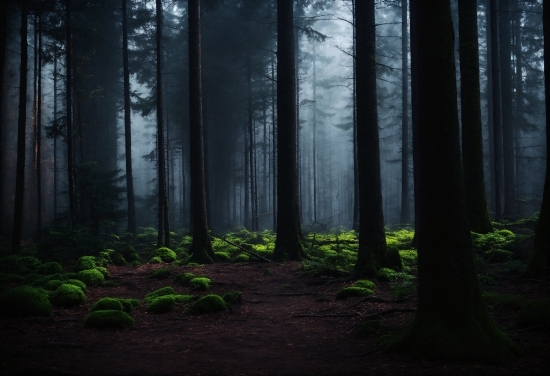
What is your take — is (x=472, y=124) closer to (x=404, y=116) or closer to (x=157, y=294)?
(x=157, y=294)

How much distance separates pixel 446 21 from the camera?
5906 mm

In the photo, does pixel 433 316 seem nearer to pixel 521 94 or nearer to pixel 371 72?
pixel 371 72

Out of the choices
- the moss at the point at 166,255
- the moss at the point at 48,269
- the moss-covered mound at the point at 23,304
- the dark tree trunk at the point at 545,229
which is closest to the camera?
the moss-covered mound at the point at 23,304

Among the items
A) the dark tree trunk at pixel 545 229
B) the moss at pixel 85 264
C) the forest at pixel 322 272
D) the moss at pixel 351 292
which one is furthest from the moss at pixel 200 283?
the dark tree trunk at pixel 545 229

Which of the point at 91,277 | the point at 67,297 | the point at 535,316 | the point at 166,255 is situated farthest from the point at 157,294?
the point at 535,316

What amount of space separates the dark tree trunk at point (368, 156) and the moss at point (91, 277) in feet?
24.5

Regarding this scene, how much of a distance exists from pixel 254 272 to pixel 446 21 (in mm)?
10633

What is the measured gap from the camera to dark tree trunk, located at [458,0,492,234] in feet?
47.0

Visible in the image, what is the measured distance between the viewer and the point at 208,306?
9375mm

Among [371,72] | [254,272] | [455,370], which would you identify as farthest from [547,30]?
[254,272]

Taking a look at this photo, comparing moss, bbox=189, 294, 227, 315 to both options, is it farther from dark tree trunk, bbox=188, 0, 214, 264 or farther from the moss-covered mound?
dark tree trunk, bbox=188, 0, 214, 264

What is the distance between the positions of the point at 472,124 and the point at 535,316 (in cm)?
919

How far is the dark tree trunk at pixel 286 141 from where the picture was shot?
15.8 metres

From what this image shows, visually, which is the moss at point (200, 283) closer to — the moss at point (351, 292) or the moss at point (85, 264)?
the moss at point (351, 292)
